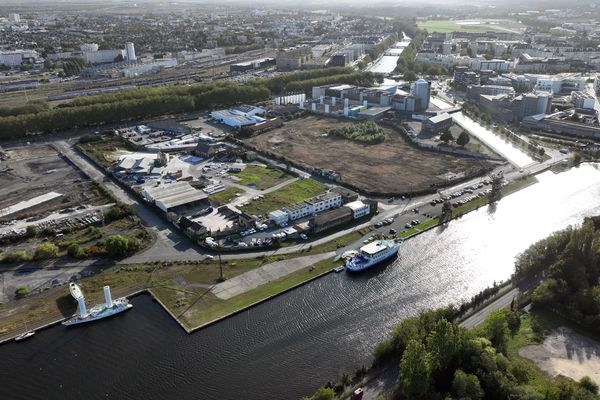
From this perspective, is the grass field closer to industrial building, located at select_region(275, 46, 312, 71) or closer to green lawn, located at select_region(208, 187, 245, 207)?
industrial building, located at select_region(275, 46, 312, 71)

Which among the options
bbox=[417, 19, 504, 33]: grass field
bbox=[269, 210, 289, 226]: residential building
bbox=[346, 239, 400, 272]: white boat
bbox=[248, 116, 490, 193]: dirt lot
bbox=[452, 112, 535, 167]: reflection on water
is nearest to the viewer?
bbox=[346, 239, 400, 272]: white boat

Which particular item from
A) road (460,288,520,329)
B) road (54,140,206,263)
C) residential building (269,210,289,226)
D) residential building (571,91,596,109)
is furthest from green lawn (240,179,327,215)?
residential building (571,91,596,109)

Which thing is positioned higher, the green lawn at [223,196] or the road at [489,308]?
the green lawn at [223,196]

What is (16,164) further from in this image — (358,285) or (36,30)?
(36,30)

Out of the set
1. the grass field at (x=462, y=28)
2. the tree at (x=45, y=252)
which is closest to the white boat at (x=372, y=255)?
the tree at (x=45, y=252)

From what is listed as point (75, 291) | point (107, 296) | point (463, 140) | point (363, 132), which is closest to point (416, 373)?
point (107, 296)

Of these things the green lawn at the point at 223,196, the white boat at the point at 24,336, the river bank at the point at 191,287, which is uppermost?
the green lawn at the point at 223,196

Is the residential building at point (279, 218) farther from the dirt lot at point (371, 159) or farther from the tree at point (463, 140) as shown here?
the tree at point (463, 140)

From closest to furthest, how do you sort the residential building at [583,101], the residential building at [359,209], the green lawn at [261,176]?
1. the residential building at [359,209]
2. the green lawn at [261,176]
3. the residential building at [583,101]
